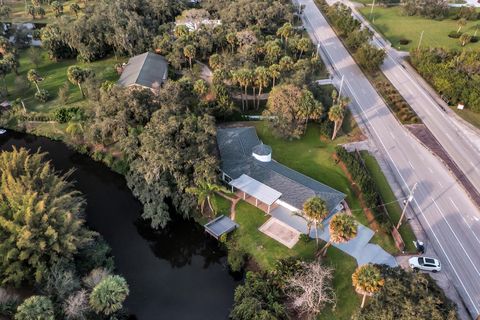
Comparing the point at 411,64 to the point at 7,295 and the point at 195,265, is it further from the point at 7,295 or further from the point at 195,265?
the point at 7,295

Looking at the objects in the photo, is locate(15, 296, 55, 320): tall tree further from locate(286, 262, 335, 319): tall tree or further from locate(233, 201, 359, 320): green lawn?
locate(286, 262, 335, 319): tall tree

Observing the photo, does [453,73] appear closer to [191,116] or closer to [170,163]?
[191,116]

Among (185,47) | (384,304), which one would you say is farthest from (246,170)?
(185,47)

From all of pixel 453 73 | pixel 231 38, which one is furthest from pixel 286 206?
pixel 453 73

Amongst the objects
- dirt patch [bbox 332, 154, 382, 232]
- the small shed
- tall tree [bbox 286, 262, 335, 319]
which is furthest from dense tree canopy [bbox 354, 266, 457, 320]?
the small shed

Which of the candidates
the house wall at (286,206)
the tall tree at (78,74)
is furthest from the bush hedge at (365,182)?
the tall tree at (78,74)
